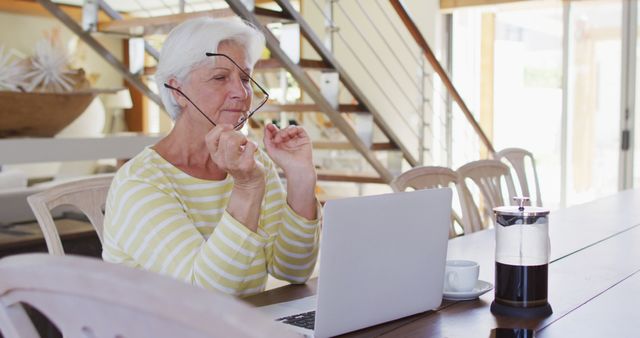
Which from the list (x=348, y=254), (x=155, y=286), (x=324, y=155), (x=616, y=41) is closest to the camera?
(x=155, y=286)

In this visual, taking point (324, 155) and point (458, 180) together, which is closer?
point (458, 180)

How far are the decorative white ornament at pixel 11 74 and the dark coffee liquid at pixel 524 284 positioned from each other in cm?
174

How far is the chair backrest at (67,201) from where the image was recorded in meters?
1.54

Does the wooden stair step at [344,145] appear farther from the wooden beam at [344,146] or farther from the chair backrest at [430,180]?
the chair backrest at [430,180]

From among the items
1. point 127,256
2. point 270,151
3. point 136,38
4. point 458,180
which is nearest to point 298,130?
point 270,151

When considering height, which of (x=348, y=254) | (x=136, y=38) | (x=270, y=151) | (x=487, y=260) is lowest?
(x=487, y=260)

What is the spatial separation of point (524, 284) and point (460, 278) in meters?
0.16

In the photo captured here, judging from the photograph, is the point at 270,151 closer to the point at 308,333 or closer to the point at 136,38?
the point at 308,333

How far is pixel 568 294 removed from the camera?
4.40 feet

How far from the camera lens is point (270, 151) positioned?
5.29ft

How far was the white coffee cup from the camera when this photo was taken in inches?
51.9

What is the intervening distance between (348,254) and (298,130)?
2.15 ft

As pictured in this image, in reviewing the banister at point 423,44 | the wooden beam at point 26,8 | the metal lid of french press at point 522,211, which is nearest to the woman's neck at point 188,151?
the metal lid of french press at point 522,211

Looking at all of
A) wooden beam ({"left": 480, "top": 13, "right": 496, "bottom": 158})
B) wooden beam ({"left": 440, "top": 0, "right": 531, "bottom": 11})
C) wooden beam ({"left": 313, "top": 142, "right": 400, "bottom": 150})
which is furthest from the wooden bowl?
wooden beam ({"left": 480, "top": 13, "right": 496, "bottom": 158})
